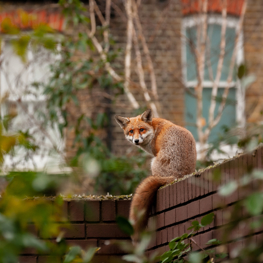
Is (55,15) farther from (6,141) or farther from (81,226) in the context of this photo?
(6,141)

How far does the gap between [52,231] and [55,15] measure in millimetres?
8159

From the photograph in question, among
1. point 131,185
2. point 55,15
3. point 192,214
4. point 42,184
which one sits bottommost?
point 131,185

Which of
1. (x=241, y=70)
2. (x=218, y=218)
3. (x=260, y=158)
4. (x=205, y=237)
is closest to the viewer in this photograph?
(x=241, y=70)

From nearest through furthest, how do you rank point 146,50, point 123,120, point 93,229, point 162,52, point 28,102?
point 93,229, point 123,120, point 146,50, point 28,102, point 162,52

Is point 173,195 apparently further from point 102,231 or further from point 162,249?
point 102,231

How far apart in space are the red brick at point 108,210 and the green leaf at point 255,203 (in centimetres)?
237

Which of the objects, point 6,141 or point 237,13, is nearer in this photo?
point 6,141

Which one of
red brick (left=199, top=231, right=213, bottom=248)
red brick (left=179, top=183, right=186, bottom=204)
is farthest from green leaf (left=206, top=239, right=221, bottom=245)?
red brick (left=179, top=183, right=186, bottom=204)

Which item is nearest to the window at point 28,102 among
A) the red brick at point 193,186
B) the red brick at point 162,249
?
the red brick at point 162,249

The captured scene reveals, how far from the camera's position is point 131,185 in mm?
6609

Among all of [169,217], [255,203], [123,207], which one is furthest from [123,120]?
[255,203]

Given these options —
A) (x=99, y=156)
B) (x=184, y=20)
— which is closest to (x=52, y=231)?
(x=99, y=156)

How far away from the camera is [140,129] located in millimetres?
4816

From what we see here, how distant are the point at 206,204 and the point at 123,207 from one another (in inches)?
37.2
